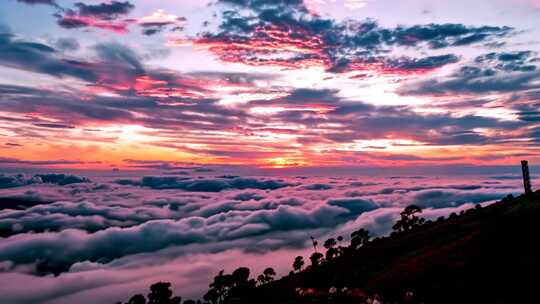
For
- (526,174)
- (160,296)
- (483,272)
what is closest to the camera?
(483,272)

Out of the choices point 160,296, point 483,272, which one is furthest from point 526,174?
point 160,296

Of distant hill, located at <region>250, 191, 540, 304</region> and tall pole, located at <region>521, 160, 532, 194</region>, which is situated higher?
tall pole, located at <region>521, 160, 532, 194</region>

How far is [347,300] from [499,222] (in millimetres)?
42214

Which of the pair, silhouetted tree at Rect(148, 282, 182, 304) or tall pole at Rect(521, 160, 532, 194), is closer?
tall pole at Rect(521, 160, 532, 194)

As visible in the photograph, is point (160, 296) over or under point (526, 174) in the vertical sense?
under

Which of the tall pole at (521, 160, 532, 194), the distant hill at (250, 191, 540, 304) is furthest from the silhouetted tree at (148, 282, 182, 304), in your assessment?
the tall pole at (521, 160, 532, 194)

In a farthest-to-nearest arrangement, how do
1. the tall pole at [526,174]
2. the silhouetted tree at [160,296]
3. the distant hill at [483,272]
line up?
the silhouetted tree at [160,296], the tall pole at [526,174], the distant hill at [483,272]

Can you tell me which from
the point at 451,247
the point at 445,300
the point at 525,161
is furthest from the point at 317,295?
the point at 525,161

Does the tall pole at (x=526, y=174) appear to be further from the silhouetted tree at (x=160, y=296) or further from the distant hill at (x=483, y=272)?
the silhouetted tree at (x=160, y=296)

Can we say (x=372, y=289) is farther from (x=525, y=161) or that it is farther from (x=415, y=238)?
(x=415, y=238)

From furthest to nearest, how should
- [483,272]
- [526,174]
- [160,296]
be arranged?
[160,296], [526,174], [483,272]

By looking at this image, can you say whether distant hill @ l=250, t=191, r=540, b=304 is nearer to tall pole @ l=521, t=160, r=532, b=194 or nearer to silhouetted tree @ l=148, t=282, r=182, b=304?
tall pole @ l=521, t=160, r=532, b=194

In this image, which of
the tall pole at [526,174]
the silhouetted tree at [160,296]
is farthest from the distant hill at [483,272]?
the silhouetted tree at [160,296]

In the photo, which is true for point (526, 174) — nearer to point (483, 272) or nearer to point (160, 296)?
point (483, 272)
